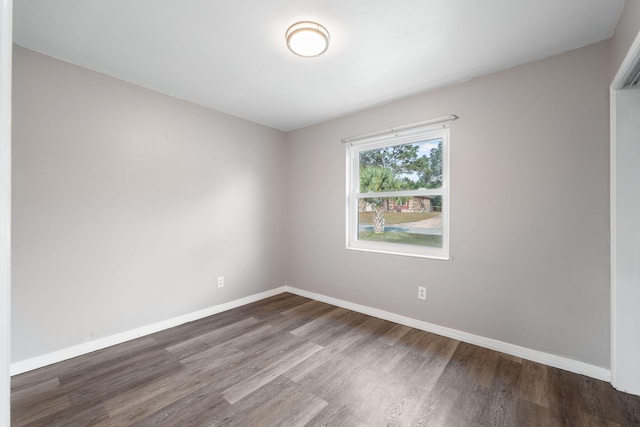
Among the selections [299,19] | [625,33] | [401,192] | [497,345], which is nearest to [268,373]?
[497,345]

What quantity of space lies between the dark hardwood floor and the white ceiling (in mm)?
2447

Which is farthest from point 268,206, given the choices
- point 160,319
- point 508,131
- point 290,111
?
point 508,131

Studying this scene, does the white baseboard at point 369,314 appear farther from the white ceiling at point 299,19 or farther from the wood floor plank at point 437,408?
the white ceiling at point 299,19

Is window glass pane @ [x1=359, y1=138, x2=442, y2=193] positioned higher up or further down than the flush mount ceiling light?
further down

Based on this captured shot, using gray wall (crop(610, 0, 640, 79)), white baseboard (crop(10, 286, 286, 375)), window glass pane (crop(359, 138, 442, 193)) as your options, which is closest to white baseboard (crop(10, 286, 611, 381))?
white baseboard (crop(10, 286, 286, 375))

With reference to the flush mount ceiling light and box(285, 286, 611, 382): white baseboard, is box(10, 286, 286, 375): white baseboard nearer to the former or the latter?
box(285, 286, 611, 382): white baseboard

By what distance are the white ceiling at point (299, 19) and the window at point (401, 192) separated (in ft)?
1.92

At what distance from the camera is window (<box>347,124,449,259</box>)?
2.83 m

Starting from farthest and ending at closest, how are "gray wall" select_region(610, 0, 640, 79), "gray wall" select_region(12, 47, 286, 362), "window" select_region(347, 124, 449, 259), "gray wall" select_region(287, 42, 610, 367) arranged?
"window" select_region(347, 124, 449, 259)
"gray wall" select_region(12, 47, 286, 362)
"gray wall" select_region(287, 42, 610, 367)
"gray wall" select_region(610, 0, 640, 79)

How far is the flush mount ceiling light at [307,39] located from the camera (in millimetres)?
1826

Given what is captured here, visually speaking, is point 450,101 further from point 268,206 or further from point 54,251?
point 54,251

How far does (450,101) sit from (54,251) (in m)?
3.69

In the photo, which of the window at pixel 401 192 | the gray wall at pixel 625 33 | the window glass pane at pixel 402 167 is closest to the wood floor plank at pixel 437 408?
the window at pixel 401 192

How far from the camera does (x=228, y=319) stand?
10.1 ft
